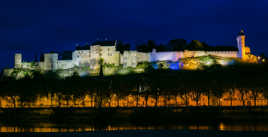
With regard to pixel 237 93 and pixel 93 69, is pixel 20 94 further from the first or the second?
pixel 237 93

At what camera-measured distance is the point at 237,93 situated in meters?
52.0

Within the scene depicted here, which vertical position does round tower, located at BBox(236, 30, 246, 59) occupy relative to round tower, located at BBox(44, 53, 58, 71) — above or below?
above

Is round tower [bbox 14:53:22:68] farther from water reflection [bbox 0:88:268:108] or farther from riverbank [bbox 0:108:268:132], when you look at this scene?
riverbank [bbox 0:108:268:132]

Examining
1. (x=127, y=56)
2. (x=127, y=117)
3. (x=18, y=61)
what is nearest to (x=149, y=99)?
(x=127, y=117)

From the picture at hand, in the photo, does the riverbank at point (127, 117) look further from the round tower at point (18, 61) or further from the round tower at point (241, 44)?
the round tower at point (18, 61)

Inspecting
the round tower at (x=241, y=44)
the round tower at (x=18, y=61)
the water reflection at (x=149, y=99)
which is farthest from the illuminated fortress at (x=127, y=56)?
the water reflection at (x=149, y=99)

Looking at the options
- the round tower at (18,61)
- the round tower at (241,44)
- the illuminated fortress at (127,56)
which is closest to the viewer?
the illuminated fortress at (127,56)

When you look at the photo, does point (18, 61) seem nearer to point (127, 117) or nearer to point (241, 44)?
point (127, 117)

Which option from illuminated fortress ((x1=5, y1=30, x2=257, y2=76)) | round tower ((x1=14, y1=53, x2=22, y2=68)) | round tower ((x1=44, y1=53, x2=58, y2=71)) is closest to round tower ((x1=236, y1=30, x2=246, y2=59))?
illuminated fortress ((x1=5, y1=30, x2=257, y2=76))

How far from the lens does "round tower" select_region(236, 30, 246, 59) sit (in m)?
80.6

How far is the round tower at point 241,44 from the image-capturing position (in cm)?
8062

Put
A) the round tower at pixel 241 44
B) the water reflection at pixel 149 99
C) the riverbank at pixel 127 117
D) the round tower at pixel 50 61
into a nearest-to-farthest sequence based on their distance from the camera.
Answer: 1. the riverbank at pixel 127 117
2. the water reflection at pixel 149 99
3. the round tower at pixel 241 44
4. the round tower at pixel 50 61

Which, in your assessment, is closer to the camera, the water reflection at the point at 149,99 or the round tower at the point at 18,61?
the water reflection at the point at 149,99

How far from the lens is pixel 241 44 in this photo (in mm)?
83000
